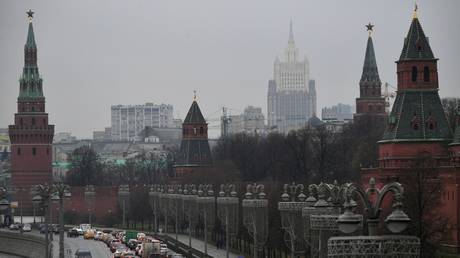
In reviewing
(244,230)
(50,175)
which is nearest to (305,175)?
(50,175)

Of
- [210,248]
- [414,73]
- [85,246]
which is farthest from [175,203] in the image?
[414,73]

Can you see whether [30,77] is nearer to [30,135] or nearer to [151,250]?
[30,135]

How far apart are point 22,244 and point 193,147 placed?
5036 cm

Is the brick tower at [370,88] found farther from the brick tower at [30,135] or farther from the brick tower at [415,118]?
the brick tower at [415,118]

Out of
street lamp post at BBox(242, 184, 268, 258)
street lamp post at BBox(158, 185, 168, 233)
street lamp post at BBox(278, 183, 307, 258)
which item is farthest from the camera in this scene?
street lamp post at BBox(158, 185, 168, 233)

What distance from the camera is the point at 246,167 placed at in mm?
180625

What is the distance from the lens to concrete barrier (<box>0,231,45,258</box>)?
11249cm

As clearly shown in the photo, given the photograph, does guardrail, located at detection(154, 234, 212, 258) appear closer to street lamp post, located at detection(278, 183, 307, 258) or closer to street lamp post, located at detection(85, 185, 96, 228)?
street lamp post, located at detection(278, 183, 307, 258)

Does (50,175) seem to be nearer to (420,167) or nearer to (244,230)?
(244,230)

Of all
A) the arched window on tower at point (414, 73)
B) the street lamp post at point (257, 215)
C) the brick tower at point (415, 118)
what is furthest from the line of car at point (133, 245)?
the arched window on tower at point (414, 73)

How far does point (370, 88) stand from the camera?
190 meters

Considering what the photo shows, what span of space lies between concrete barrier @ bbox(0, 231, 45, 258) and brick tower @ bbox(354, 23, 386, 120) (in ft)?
225

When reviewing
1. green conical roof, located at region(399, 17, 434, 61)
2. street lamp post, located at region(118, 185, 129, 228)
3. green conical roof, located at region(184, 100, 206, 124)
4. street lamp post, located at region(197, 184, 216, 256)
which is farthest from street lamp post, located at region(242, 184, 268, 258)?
green conical roof, located at region(184, 100, 206, 124)

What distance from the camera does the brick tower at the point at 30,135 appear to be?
595 feet
